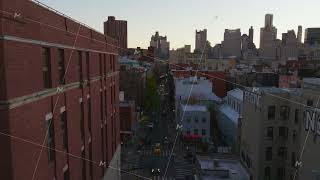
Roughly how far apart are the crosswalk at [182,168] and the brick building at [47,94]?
16104 millimetres

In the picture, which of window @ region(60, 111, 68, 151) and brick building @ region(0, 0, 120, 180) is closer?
brick building @ region(0, 0, 120, 180)

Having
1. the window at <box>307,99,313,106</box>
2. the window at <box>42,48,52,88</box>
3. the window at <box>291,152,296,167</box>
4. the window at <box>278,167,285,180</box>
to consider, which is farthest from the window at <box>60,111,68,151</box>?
the window at <box>278,167,285,180</box>

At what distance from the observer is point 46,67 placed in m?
12.6

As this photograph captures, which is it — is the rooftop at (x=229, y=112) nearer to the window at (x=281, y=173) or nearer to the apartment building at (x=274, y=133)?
the apartment building at (x=274, y=133)

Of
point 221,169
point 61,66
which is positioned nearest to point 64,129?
point 61,66

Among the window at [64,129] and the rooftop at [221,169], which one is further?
the rooftop at [221,169]

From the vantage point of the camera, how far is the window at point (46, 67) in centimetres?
1232

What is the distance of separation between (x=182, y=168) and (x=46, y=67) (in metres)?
29.1

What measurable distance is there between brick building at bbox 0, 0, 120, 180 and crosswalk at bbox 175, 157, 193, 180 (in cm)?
1610

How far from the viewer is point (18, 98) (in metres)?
9.88

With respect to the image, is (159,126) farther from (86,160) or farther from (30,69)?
(30,69)

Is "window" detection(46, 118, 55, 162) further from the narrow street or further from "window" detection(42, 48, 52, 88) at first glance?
the narrow street

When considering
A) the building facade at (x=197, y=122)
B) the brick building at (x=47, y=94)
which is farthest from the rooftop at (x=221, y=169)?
the building facade at (x=197, y=122)

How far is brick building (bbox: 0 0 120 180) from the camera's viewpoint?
30.6 ft
